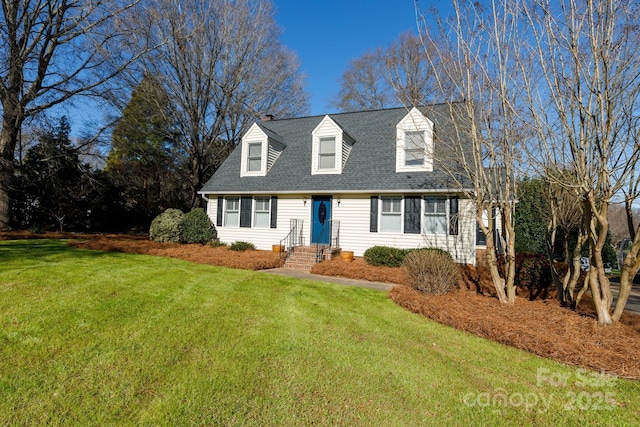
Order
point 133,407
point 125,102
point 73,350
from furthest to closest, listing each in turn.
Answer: point 125,102 → point 73,350 → point 133,407

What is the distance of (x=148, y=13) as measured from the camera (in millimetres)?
16984

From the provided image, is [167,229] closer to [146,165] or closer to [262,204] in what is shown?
[262,204]

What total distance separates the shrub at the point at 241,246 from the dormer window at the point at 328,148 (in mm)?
4196

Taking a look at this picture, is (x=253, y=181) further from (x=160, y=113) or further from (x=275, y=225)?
(x=160, y=113)

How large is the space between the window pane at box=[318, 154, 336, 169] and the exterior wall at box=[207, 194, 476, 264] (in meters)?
1.55

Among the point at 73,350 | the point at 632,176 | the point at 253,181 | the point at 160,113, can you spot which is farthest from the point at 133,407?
the point at 160,113

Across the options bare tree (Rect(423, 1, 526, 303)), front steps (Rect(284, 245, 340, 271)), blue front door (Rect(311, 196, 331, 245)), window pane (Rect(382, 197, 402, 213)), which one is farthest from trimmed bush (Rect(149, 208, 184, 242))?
bare tree (Rect(423, 1, 526, 303))

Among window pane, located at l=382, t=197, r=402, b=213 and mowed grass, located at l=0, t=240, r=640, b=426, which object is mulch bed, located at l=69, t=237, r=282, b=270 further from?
window pane, located at l=382, t=197, r=402, b=213

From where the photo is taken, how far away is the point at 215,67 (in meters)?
19.5

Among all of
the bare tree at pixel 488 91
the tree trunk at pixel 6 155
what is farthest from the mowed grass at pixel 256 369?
the tree trunk at pixel 6 155

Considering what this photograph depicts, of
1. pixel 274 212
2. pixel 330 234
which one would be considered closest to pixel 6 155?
pixel 274 212

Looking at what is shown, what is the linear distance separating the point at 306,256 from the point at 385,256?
2805 mm

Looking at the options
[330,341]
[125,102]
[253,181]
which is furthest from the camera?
[125,102]

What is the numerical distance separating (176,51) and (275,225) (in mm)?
13036
